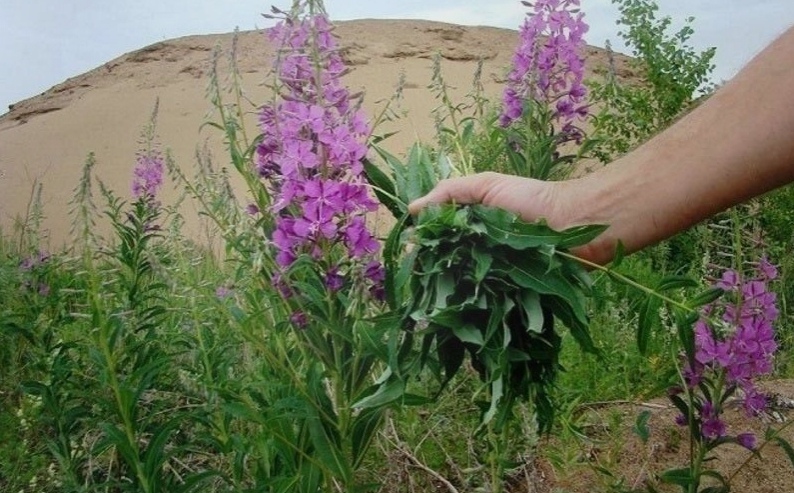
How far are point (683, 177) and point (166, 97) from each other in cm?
1304

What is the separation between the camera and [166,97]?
13.8 meters

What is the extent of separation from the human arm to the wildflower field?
79mm

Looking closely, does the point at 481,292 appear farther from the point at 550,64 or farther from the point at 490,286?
the point at 550,64

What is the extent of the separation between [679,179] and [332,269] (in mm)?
650

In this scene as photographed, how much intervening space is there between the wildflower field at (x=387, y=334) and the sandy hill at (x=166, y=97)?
21.3 ft

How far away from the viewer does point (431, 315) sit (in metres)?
1.53

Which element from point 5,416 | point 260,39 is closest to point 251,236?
point 5,416

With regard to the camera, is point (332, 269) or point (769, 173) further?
point (332, 269)

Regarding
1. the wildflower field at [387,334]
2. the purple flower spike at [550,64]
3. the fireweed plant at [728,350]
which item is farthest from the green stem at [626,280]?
the purple flower spike at [550,64]

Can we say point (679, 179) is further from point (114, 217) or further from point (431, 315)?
point (114, 217)

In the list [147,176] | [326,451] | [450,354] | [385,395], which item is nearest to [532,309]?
[450,354]

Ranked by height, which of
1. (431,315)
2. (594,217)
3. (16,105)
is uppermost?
(594,217)

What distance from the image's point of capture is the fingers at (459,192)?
1.71 meters

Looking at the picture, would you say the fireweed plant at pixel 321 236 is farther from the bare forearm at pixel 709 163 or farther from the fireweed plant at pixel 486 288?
the bare forearm at pixel 709 163
